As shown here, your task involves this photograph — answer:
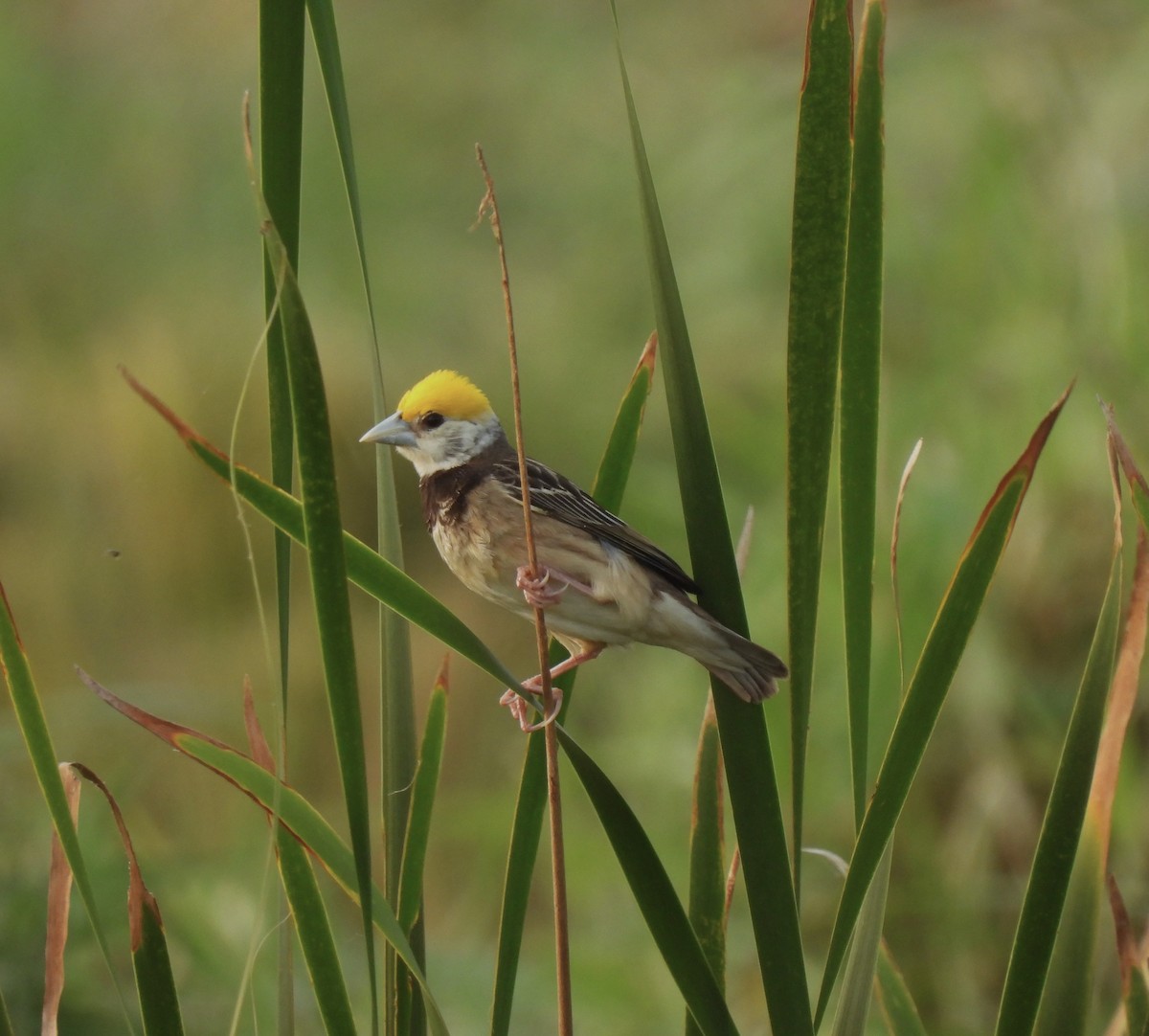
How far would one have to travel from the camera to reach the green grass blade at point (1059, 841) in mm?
1104

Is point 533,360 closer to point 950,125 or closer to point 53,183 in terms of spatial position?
point 950,125

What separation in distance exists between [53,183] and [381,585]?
5.45 m

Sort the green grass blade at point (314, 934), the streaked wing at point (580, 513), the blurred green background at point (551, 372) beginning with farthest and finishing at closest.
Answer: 1. the blurred green background at point (551, 372)
2. the streaked wing at point (580, 513)
3. the green grass blade at point (314, 934)

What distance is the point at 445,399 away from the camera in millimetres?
1718

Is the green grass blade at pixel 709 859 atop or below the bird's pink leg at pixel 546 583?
below

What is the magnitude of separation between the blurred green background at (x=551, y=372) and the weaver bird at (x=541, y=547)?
426 millimetres

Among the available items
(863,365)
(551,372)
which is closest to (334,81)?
(863,365)

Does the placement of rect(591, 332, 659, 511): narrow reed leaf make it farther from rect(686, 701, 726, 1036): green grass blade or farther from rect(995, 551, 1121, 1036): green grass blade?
rect(995, 551, 1121, 1036): green grass blade

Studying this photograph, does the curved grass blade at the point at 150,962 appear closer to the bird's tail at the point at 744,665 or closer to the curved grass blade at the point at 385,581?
the curved grass blade at the point at 385,581

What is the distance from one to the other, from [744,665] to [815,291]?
0.38 meters

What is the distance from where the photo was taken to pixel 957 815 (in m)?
3.44

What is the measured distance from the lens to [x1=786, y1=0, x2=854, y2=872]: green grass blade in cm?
106

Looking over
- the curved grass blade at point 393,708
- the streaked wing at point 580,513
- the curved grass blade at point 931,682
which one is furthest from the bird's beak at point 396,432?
the curved grass blade at point 931,682

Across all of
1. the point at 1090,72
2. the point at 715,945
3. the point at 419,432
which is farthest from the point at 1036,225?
the point at 715,945
